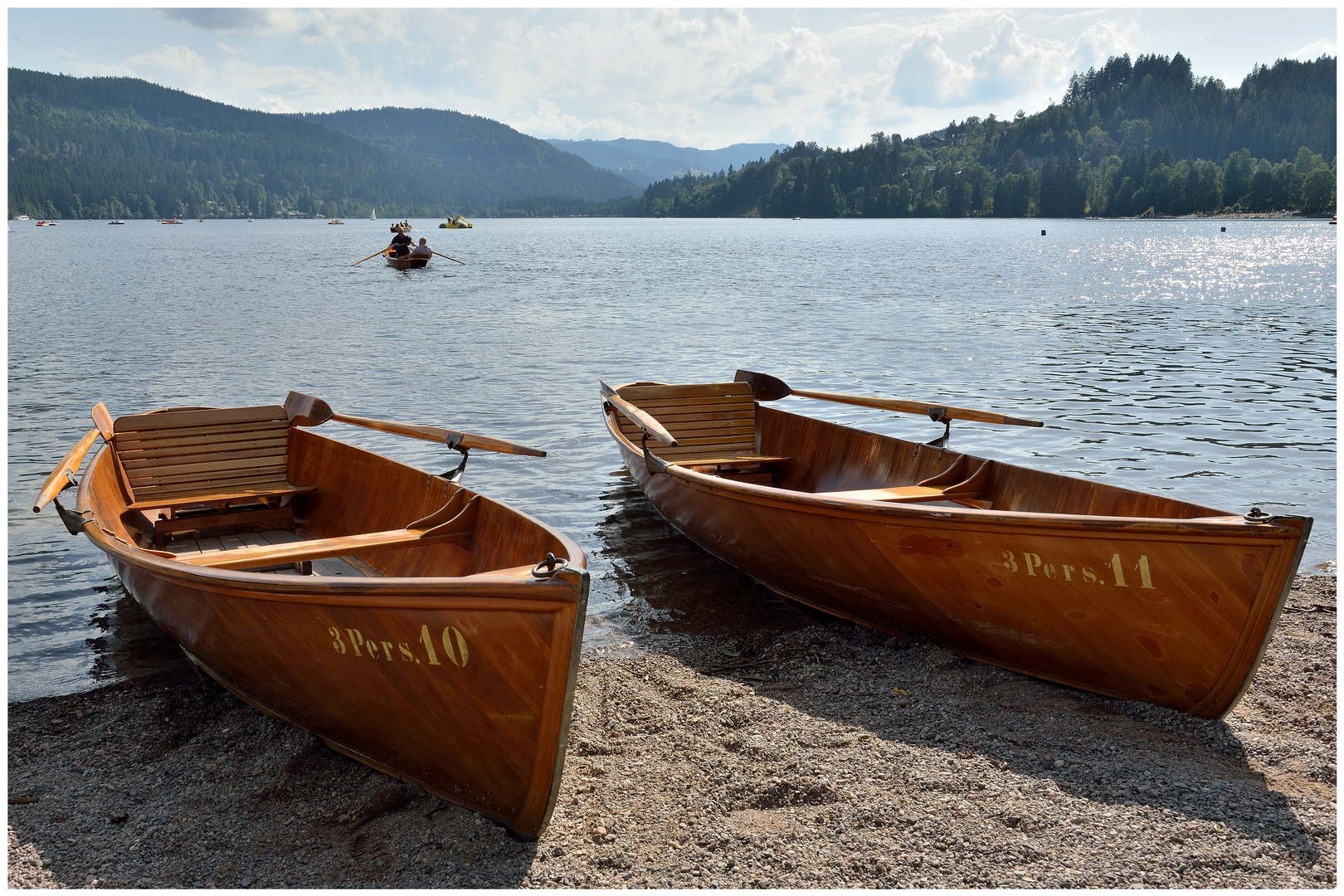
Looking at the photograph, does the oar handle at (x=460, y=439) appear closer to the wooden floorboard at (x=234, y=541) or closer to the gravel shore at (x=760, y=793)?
the wooden floorboard at (x=234, y=541)

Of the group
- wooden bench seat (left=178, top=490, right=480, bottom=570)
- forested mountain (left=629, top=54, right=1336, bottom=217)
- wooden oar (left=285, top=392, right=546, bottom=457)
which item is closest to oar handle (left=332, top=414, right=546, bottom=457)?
wooden oar (left=285, top=392, right=546, bottom=457)

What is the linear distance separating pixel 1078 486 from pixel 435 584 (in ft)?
14.3

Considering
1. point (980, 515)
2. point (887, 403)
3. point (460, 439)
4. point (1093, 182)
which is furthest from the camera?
point (1093, 182)

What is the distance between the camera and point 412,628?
4160 millimetres

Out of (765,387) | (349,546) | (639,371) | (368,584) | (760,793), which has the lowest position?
(760,793)

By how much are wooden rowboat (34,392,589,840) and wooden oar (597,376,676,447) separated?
1362mm

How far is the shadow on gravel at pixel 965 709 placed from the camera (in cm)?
446

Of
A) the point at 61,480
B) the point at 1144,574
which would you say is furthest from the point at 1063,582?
the point at 61,480

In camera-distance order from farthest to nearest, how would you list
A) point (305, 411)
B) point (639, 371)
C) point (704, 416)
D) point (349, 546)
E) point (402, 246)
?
point (402, 246) → point (639, 371) → point (704, 416) → point (305, 411) → point (349, 546)

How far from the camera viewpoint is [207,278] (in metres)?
47.0

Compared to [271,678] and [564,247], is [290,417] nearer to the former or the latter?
[271,678]

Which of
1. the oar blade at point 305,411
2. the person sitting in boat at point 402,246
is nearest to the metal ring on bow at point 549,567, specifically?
the oar blade at point 305,411

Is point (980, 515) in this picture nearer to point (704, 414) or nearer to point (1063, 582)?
point (1063, 582)

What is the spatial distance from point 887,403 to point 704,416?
6.32 ft
